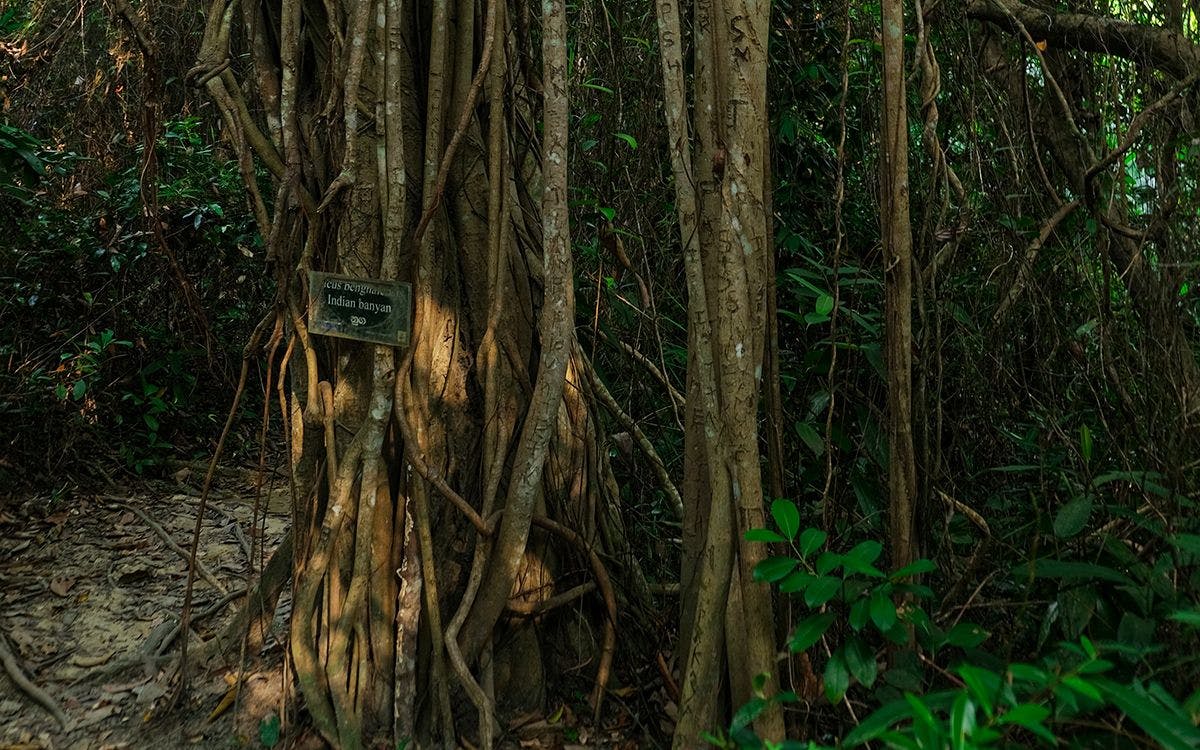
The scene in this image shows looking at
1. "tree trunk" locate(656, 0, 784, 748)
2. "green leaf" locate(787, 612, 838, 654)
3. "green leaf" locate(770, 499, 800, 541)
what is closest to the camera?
"green leaf" locate(787, 612, 838, 654)

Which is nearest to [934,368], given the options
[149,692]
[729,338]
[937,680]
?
[729,338]

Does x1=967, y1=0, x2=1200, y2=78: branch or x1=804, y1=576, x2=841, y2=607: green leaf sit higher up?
x1=967, y1=0, x2=1200, y2=78: branch

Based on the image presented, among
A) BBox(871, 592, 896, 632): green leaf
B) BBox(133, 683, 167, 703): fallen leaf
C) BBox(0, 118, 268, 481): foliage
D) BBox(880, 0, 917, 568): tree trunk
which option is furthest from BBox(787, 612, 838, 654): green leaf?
BBox(0, 118, 268, 481): foliage

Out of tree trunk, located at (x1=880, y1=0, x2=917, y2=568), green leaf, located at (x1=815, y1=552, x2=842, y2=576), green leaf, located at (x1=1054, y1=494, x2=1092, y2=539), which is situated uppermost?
tree trunk, located at (x1=880, y1=0, x2=917, y2=568)

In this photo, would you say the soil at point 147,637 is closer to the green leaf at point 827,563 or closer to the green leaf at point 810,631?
the green leaf at point 810,631

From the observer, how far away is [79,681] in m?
3.34

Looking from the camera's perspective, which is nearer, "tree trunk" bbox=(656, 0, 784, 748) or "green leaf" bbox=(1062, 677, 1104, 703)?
"green leaf" bbox=(1062, 677, 1104, 703)

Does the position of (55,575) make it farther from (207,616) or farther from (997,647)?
(997,647)

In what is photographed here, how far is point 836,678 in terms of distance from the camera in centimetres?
211

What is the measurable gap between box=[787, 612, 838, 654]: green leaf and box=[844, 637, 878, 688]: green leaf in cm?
7

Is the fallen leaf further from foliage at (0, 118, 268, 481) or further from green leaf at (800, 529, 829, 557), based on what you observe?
foliage at (0, 118, 268, 481)

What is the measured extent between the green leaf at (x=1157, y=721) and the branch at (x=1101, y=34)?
176cm

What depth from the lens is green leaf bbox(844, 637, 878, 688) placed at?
2.08 meters

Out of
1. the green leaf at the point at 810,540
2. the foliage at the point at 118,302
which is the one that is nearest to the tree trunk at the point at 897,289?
the green leaf at the point at 810,540
